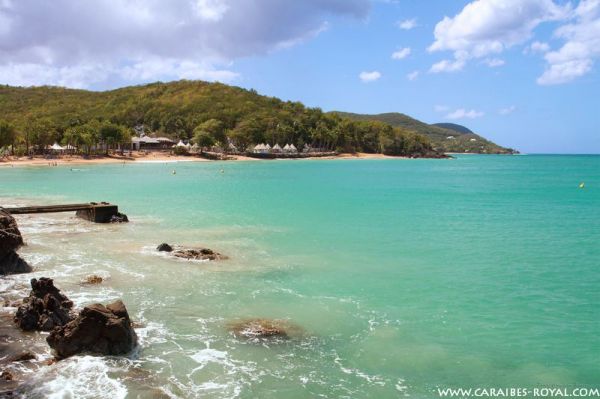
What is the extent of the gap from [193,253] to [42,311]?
7.99 metres

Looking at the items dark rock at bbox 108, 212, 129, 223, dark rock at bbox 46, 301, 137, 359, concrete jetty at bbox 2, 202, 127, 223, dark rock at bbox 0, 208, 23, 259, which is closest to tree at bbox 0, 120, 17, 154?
concrete jetty at bbox 2, 202, 127, 223

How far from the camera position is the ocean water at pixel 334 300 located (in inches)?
382

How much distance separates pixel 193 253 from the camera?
1938 cm

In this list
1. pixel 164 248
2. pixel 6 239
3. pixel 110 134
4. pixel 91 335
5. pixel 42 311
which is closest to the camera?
pixel 91 335

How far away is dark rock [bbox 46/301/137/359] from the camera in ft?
33.2

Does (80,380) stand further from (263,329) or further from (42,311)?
(263,329)

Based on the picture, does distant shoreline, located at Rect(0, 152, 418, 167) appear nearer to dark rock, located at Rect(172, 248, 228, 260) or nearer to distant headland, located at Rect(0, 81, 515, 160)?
distant headland, located at Rect(0, 81, 515, 160)

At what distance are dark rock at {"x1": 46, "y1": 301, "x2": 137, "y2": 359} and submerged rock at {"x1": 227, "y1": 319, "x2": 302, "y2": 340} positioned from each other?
2682 mm

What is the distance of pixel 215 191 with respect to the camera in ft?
164

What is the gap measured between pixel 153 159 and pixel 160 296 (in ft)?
350

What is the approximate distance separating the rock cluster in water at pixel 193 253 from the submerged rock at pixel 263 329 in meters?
6.90

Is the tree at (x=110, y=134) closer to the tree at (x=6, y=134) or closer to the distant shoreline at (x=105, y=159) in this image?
the distant shoreline at (x=105, y=159)

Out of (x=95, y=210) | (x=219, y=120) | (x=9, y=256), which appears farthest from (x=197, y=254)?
(x=219, y=120)

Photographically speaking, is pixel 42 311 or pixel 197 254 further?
pixel 197 254
